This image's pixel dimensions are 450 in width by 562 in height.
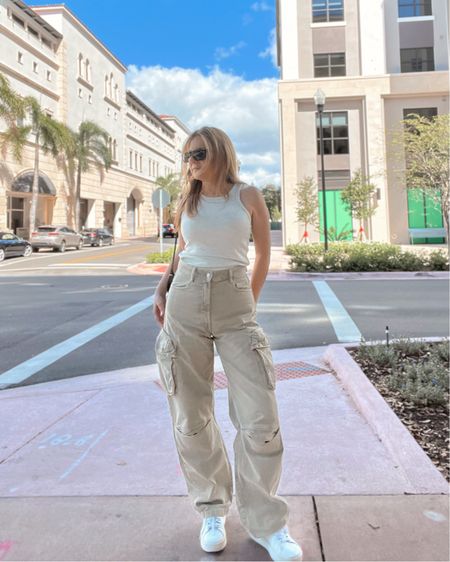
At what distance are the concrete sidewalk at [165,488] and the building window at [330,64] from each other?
97.2 feet

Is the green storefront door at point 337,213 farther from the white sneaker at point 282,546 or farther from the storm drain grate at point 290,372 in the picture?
the white sneaker at point 282,546

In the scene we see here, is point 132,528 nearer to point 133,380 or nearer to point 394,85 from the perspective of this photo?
point 133,380

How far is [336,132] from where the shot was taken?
30.4m

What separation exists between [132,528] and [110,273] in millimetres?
16307

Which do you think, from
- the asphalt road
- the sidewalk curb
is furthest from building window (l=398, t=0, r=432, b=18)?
the sidewalk curb

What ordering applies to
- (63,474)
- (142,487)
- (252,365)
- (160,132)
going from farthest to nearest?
(160,132) < (63,474) < (142,487) < (252,365)

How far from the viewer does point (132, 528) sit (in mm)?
2426

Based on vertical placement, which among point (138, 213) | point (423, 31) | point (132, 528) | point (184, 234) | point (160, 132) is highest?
point (160, 132)

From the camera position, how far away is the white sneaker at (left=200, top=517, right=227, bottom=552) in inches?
87.2

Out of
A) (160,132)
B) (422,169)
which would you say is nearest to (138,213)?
(160,132)

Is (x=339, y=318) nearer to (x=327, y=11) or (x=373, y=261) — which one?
(x=373, y=261)

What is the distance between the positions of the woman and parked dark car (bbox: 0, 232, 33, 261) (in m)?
24.5

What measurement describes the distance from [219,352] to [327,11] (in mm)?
33154

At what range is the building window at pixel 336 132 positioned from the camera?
30.2 meters
